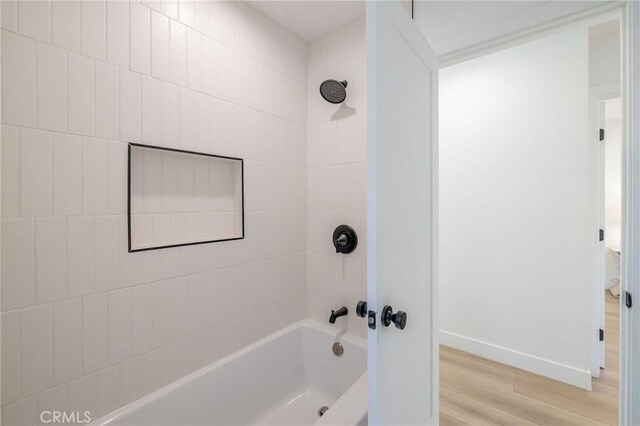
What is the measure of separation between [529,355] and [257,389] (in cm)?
205

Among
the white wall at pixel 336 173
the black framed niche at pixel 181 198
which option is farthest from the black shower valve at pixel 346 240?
the black framed niche at pixel 181 198

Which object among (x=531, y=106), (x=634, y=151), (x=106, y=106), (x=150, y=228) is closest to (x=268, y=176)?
(x=150, y=228)

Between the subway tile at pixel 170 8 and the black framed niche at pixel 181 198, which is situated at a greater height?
the subway tile at pixel 170 8

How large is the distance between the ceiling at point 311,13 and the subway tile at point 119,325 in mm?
1739

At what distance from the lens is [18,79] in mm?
907

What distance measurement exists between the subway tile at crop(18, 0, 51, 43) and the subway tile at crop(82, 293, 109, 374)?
3.18 ft

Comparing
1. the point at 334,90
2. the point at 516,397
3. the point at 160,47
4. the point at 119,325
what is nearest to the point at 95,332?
the point at 119,325

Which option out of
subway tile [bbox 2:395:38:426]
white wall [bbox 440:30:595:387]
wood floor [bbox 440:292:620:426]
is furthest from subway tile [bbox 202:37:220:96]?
wood floor [bbox 440:292:620:426]

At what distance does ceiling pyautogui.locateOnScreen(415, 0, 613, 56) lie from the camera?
3.89 feet

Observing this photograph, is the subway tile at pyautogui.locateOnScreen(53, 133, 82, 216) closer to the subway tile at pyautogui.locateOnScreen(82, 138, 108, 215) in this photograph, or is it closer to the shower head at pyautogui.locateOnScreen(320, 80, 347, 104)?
the subway tile at pyautogui.locateOnScreen(82, 138, 108, 215)

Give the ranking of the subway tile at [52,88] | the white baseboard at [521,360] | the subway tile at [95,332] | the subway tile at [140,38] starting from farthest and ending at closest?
the white baseboard at [521,360] < the subway tile at [140,38] < the subway tile at [95,332] < the subway tile at [52,88]

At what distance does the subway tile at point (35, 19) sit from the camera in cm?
91

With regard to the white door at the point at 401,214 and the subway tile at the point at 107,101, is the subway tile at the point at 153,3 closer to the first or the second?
the subway tile at the point at 107,101

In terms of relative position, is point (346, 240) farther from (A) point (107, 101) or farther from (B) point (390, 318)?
(A) point (107, 101)
